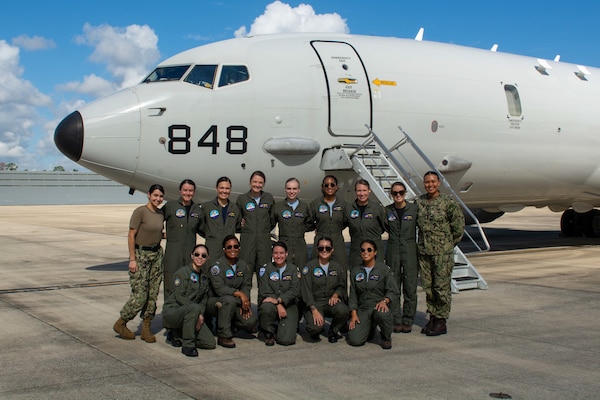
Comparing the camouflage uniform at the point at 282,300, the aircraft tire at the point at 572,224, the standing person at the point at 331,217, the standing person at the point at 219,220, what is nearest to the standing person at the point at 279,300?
the camouflage uniform at the point at 282,300

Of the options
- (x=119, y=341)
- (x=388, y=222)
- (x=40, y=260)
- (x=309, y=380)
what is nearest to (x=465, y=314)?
(x=388, y=222)

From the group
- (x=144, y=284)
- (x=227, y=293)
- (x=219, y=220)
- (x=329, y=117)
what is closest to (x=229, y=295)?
(x=227, y=293)

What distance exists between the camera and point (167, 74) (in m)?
11.5

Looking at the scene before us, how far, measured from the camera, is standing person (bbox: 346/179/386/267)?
27.6 feet

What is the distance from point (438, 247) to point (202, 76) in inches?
217

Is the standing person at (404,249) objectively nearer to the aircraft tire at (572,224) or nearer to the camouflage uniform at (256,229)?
the camouflage uniform at (256,229)

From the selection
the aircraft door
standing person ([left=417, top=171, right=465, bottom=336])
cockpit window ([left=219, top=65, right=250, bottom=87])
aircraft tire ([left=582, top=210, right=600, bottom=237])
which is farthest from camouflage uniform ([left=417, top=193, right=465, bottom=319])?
aircraft tire ([left=582, top=210, right=600, bottom=237])

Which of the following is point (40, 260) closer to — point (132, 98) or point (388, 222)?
point (132, 98)

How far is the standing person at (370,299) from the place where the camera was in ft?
23.6

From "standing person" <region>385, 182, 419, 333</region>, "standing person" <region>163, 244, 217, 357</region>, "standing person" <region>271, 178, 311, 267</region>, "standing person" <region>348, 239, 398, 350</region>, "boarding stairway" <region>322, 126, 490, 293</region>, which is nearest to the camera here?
"standing person" <region>163, 244, 217, 357</region>

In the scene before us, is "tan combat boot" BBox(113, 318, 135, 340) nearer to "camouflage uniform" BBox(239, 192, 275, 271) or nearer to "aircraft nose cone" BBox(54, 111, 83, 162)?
"camouflage uniform" BBox(239, 192, 275, 271)

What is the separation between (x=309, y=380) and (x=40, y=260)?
11350mm

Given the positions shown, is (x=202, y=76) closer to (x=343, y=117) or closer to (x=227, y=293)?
(x=343, y=117)

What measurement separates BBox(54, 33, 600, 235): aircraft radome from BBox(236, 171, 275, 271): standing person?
2.50m
